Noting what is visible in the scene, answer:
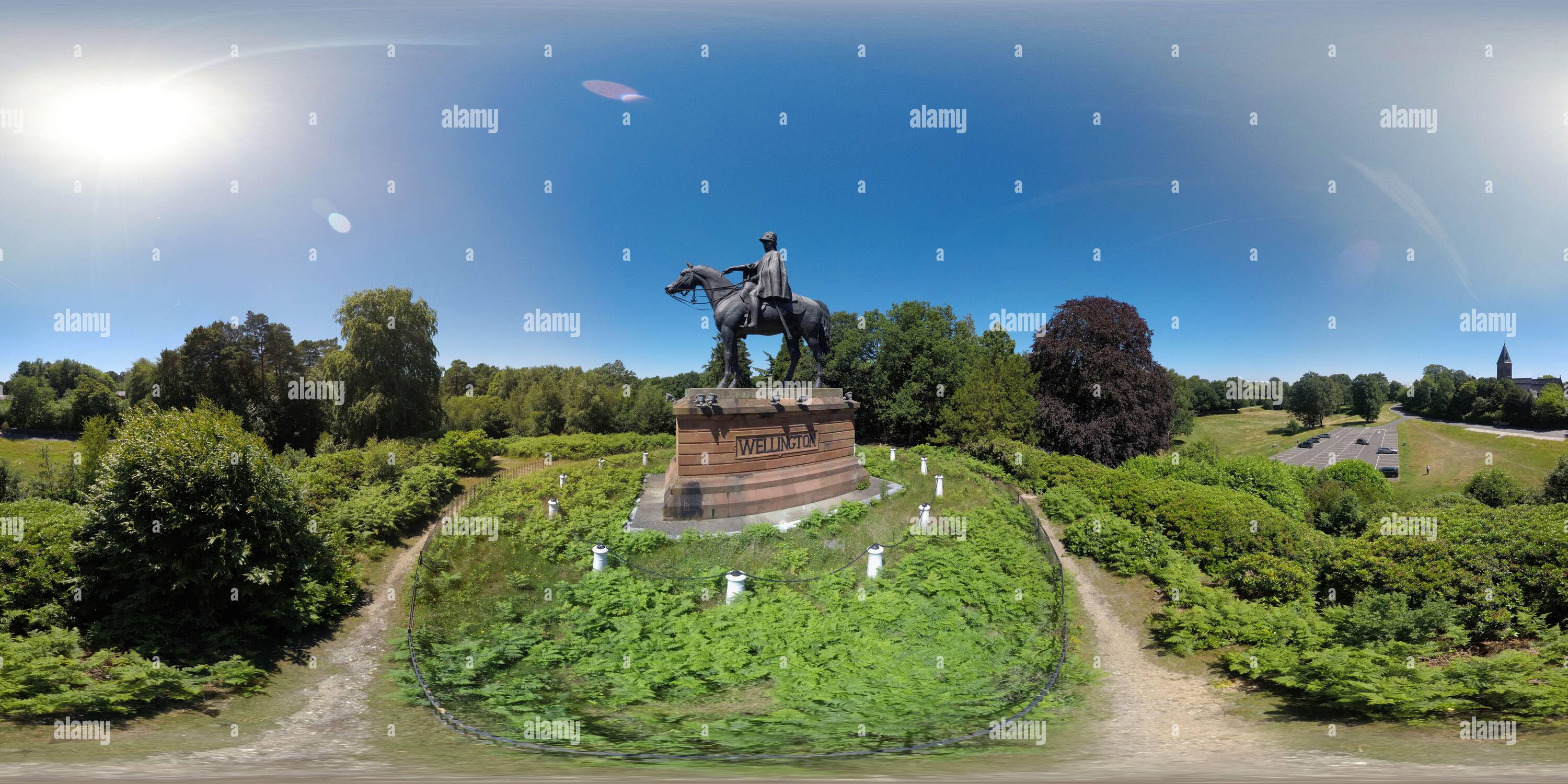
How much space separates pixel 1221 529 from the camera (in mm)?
9297

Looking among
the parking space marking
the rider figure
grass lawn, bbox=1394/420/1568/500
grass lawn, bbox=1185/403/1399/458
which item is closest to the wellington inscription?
the rider figure

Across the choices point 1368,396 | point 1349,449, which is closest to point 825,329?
point 1349,449

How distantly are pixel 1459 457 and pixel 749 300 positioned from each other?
44.4 metres

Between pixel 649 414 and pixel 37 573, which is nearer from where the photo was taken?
pixel 37 573

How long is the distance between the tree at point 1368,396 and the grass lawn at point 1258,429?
977 mm

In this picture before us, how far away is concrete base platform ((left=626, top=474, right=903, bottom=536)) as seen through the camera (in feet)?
33.2

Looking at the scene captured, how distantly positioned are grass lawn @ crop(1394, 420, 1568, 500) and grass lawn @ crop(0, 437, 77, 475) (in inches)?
1726

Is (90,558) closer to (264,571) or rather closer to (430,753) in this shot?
(264,571)

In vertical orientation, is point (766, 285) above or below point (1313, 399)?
above

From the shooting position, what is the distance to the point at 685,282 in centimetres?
1263

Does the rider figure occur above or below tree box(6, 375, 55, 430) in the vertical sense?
above

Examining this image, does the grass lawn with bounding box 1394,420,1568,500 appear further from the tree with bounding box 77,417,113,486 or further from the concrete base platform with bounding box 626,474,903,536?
the tree with bounding box 77,417,113,486

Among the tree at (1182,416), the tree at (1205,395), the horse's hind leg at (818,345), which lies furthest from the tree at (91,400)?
the tree at (1205,395)

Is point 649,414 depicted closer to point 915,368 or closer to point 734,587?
point 915,368
